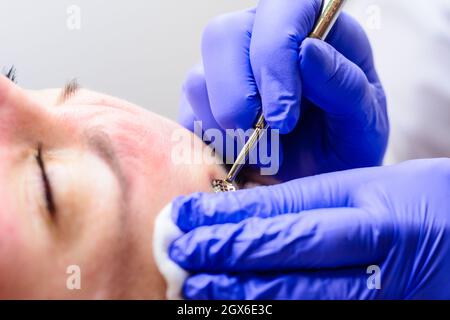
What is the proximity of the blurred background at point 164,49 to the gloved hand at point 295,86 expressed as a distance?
0.54 ft

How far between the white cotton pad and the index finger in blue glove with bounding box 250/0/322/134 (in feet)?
1.04

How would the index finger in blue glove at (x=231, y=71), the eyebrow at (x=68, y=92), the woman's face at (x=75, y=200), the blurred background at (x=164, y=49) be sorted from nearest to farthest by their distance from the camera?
the woman's face at (x=75, y=200), the eyebrow at (x=68, y=92), the index finger in blue glove at (x=231, y=71), the blurred background at (x=164, y=49)

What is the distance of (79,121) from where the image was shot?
75cm

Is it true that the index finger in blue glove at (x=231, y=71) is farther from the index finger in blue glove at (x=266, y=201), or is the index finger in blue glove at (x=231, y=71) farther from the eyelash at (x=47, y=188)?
the eyelash at (x=47, y=188)

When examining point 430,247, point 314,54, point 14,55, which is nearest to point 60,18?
point 14,55

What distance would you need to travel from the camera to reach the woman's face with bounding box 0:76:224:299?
62cm

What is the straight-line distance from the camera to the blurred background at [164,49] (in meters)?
1.18

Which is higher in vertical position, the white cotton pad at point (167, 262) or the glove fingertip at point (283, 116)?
the glove fingertip at point (283, 116)

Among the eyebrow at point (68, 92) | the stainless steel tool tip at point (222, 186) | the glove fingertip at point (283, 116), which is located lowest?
the stainless steel tool tip at point (222, 186)

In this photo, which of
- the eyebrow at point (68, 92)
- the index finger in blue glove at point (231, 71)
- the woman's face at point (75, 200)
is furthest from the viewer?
the index finger in blue glove at point (231, 71)

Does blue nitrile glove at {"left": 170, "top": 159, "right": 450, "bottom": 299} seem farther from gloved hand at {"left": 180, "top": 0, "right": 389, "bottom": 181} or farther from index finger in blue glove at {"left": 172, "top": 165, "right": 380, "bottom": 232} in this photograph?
gloved hand at {"left": 180, "top": 0, "right": 389, "bottom": 181}

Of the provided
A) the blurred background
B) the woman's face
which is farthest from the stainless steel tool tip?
the blurred background

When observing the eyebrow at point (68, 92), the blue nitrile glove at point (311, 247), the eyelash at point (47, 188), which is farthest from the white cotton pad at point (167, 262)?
the eyebrow at point (68, 92)
